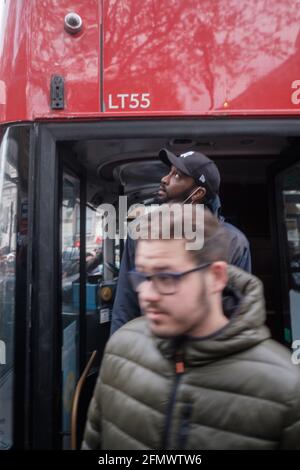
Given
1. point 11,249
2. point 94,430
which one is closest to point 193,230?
point 94,430

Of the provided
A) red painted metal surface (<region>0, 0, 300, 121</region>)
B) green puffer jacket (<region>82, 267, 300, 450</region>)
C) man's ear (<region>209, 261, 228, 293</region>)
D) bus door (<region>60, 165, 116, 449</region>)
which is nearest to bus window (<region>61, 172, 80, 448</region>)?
bus door (<region>60, 165, 116, 449</region>)

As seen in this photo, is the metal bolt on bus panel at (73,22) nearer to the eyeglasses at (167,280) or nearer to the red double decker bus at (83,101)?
the red double decker bus at (83,101)

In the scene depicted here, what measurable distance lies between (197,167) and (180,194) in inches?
6.5

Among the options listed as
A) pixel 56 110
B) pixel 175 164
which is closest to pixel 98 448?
pixel 175 164

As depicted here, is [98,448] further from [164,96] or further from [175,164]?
[164,96]

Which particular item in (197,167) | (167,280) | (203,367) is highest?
(197,167)

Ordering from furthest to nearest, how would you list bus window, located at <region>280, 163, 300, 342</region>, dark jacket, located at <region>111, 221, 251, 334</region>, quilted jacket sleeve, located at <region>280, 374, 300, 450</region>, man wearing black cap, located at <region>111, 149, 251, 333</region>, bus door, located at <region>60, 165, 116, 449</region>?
bus window, located at <region>280, 163, 300, 342</region>, bus door, located at <region>60, 165, 116, 449</region>, man wearing black cap, located at <region>111, 149, 251, 333</region>, dark jacket, located at <region>111, 221, 251, 334</region>, quilted jacket sleeve, located at <region>280, 374, 300, 450</region>

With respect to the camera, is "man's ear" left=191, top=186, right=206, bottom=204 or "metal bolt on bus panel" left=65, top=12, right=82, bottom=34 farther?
"man's ear" left=191, top=186, right=206, bottom=204

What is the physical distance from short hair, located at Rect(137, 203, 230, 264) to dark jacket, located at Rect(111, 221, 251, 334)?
651 mm

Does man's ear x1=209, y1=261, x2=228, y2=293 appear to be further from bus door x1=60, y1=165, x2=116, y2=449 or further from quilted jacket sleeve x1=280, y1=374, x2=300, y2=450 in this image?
bus door x1=60, y1=165, x2=116, y2=449

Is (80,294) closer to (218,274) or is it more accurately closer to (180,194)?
(180,194)

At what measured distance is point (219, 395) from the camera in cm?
97

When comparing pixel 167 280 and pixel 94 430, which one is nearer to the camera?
pixel 167 280

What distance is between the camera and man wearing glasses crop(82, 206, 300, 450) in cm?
95
